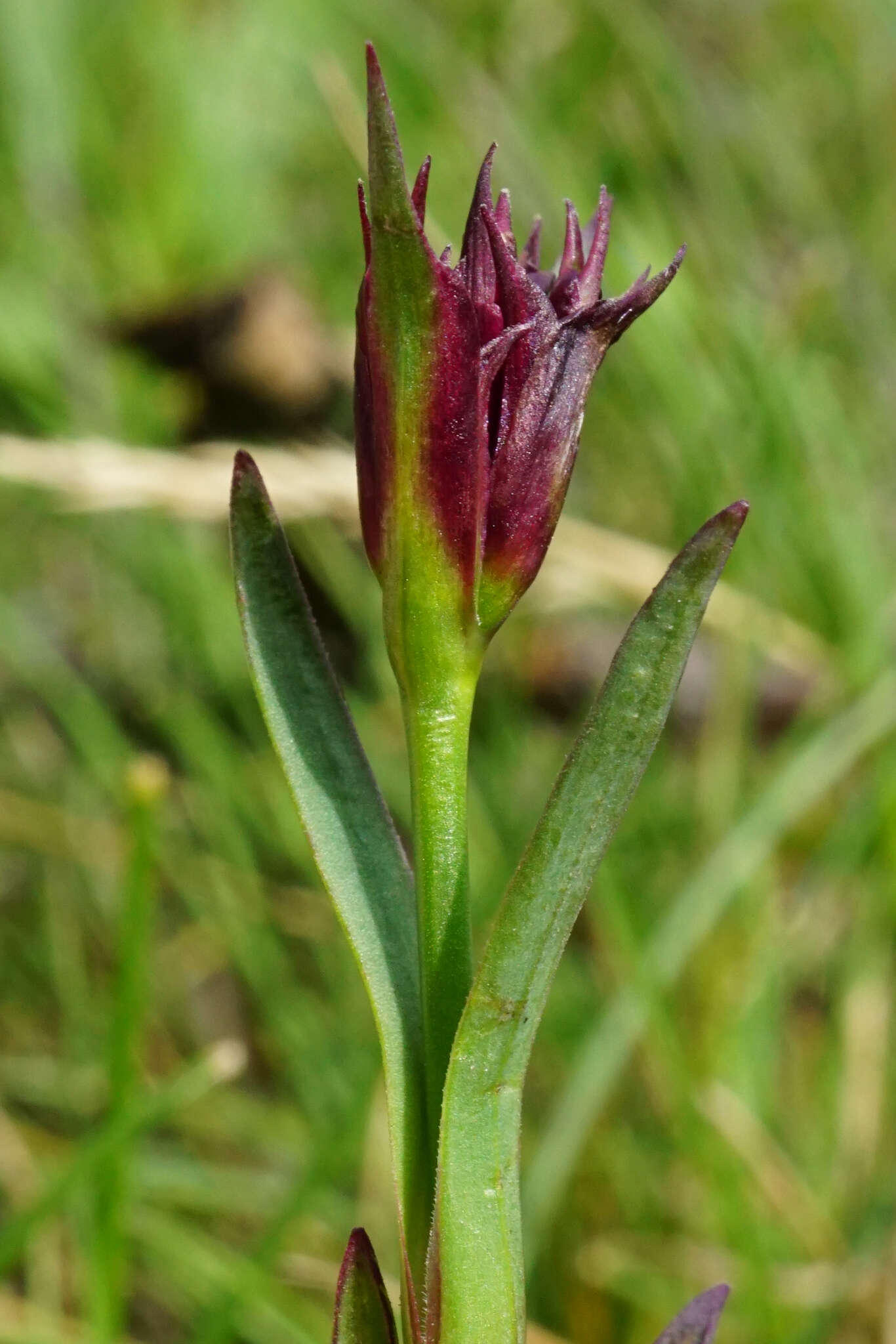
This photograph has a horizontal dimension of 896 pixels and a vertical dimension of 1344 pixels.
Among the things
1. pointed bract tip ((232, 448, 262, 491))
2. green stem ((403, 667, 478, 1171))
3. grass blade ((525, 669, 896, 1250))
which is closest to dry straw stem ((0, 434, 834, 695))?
grass blade ((525, 669, 896, 1250))

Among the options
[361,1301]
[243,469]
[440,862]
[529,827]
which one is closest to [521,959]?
[440,862]

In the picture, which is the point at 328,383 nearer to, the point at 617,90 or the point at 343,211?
the point at 343,211

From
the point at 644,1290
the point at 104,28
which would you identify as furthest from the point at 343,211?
the point at 644,1290

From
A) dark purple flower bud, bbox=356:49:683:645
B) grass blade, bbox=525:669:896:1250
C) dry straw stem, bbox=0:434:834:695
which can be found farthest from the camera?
dry straw stem, bbox=0:434:834:695

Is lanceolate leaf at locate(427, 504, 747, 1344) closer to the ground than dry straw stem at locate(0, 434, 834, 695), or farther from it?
closer to the ground

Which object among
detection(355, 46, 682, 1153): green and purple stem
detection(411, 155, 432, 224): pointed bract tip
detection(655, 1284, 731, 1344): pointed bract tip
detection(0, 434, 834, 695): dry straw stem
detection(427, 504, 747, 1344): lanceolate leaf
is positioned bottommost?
detection(655, 1284, 731, 1344): pointed bract tip

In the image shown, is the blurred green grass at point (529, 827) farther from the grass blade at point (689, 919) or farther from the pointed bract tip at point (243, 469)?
the pointed bract tip at point (243, 469)

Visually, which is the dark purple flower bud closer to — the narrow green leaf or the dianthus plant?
the dianthus plant

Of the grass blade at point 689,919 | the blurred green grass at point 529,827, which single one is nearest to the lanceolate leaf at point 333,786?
the blurred green grass at point 529,827
